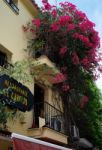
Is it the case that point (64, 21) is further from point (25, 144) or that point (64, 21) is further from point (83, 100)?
point (25, 144)

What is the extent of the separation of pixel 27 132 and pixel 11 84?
9.72 feet

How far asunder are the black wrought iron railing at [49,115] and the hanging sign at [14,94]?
2208mm

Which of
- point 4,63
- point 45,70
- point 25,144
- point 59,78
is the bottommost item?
point 25,144

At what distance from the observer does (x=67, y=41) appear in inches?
680

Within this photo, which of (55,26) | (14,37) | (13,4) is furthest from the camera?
(55,26)

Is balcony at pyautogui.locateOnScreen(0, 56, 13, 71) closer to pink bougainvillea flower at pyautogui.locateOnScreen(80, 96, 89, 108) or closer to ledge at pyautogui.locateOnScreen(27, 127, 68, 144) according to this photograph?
ledge at pyautogui.locateOnScreen(27, 127, 68, 144)

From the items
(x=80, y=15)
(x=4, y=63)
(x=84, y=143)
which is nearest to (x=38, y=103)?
(x=4, y=63)

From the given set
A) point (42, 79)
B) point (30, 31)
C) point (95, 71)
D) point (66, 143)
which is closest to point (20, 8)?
point (30, 31)

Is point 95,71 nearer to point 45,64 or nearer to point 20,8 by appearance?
point 45,64

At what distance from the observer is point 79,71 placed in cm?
1833

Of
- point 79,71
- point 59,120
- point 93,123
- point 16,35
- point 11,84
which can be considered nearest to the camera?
point 11,84

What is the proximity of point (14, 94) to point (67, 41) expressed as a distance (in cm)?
542

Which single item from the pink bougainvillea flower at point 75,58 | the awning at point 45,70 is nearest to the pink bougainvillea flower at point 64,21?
the pink bougainvillea flower at point 75,58

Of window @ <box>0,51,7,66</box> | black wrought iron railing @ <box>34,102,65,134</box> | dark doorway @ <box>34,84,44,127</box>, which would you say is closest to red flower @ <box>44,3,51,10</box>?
dark doorway @ <box>34,84,44,127</box>
